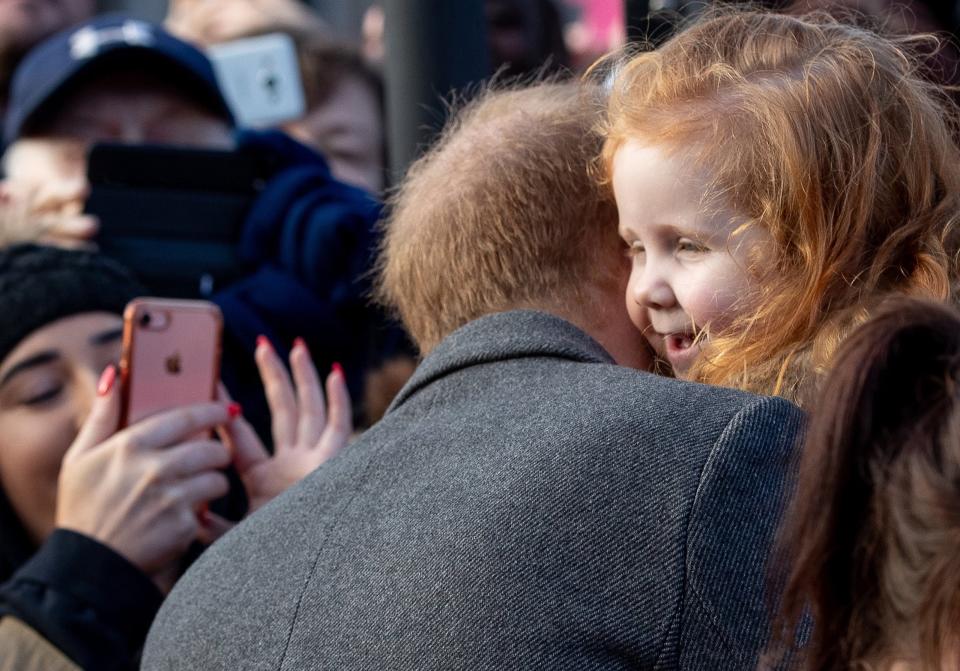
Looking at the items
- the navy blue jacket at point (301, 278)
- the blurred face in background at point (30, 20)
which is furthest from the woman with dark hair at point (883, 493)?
the blurred face in background at point (30, 20)

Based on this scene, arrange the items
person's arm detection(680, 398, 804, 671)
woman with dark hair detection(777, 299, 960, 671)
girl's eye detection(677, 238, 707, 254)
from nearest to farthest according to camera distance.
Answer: woman with dark hair detection(777, 299, 960, 671) → person's arm detection(680, 398, 804, 671) → girl's eye detection(677, 238, 707, 254)

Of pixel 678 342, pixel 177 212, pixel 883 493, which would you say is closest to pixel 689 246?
pixel 678 342

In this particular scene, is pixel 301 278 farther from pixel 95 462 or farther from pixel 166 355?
pixel 95 462

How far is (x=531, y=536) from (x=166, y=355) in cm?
123

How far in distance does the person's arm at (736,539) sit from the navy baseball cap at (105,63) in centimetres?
214

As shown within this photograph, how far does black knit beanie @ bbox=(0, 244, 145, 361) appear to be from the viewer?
2559 millimetres

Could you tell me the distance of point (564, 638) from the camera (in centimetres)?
128

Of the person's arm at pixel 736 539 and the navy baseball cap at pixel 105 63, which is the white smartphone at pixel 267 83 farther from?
the person's arm at pixel 736 539

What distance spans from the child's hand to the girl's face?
31.6 inches

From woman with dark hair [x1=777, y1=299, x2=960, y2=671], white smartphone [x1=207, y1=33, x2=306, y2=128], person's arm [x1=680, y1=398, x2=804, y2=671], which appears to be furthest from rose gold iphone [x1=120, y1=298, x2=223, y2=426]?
woman with dark hair [x1=777, y1=299, x2=960, y2=671]

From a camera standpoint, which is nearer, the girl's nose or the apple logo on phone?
the girl's nose

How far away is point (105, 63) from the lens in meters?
3.13

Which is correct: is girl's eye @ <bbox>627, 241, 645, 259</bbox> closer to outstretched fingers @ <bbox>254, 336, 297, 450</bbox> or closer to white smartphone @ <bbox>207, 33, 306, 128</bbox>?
outstretched fingers @ <bbox>254, 336, 297, 450</bbox>

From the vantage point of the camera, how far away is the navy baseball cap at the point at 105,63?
10.2ft
